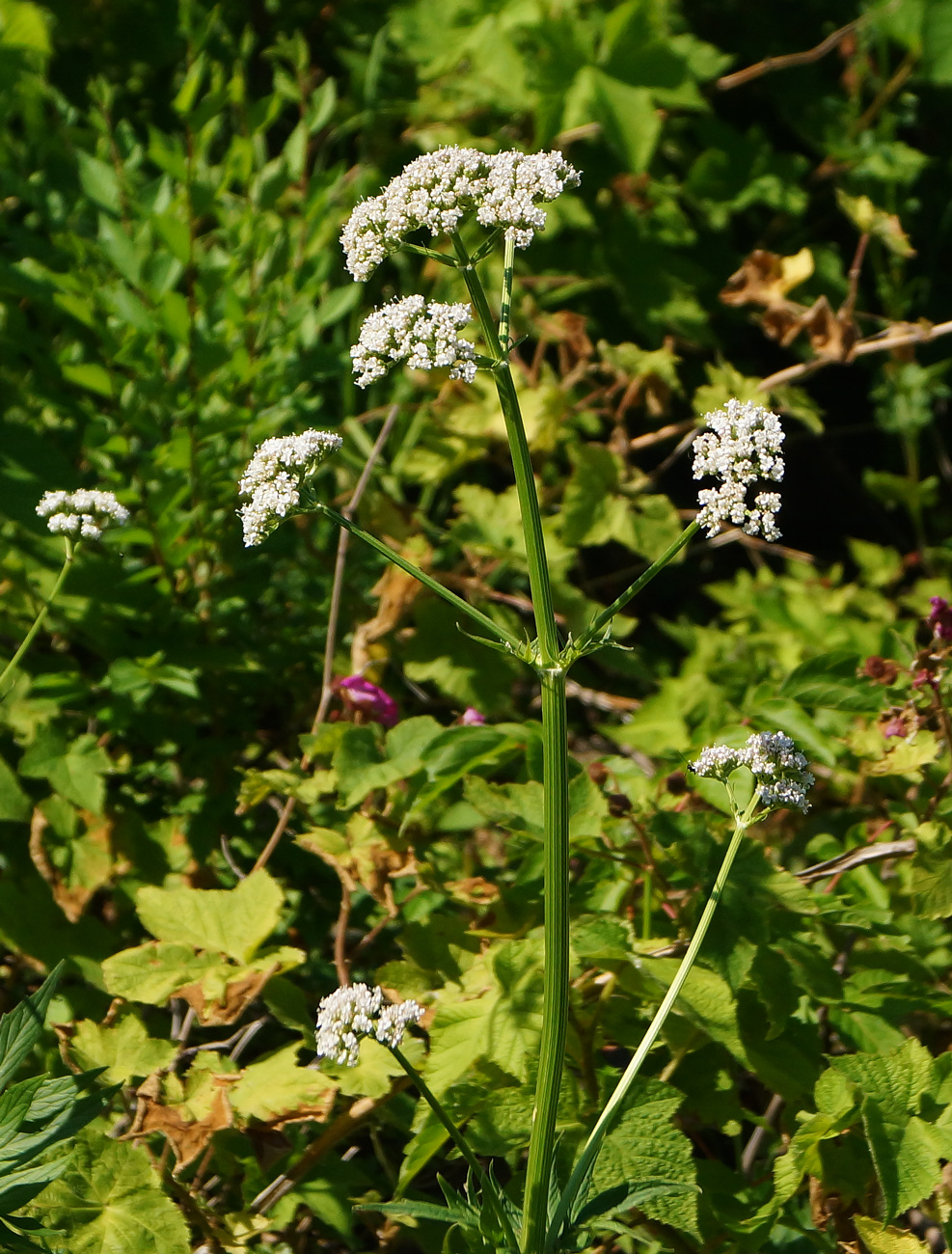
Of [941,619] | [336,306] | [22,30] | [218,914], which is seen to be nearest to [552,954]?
[218,914]

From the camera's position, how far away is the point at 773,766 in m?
1.28

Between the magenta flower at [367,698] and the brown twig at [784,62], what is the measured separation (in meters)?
2.06

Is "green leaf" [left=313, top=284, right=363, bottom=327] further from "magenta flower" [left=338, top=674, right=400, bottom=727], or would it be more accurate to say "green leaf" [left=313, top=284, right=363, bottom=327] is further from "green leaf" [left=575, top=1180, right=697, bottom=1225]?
"green leaf" [left=575, top=1180, right=697, bottom=1225]

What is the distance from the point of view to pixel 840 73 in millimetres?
3523

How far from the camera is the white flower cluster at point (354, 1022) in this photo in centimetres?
111

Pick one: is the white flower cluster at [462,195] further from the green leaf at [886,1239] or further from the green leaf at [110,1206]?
the green leaf at [886,1239]

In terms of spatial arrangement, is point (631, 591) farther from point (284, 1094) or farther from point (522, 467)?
point (284, 1094)

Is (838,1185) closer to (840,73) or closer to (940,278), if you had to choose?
(940,278)

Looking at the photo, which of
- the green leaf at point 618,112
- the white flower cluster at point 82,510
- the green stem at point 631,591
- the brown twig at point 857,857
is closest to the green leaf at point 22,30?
the white flower cluster at point 82,510

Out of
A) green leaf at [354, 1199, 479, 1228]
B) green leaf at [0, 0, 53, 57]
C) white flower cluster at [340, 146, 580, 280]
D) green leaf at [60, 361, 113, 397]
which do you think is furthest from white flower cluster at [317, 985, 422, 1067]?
green leaf at [0, 0, 53, 57]

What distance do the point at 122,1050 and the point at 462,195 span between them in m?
1.16

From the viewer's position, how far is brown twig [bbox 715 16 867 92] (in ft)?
10.2

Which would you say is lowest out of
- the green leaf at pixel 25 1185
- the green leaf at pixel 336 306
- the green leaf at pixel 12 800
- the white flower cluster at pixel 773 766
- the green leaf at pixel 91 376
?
the green leaf at pixel 25 1185

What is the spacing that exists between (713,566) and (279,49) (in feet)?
6.11
